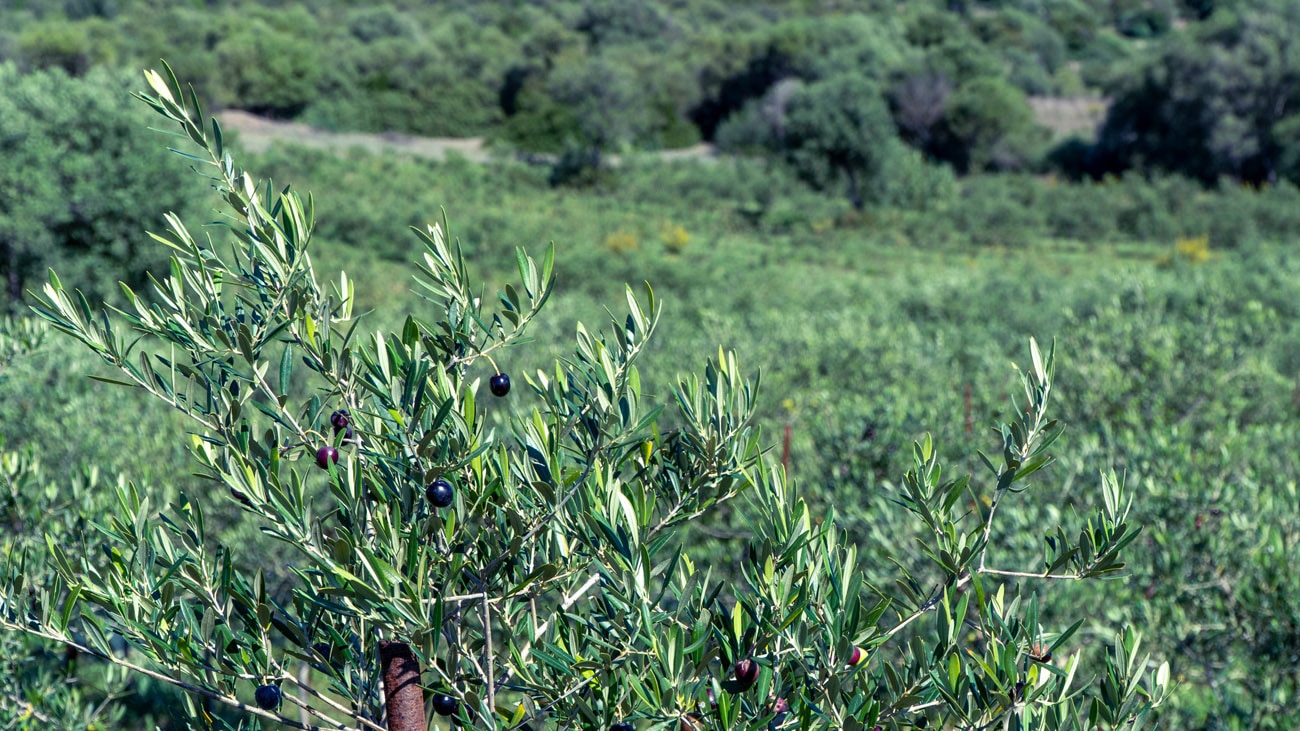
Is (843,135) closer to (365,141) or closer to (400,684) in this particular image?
(365,141)

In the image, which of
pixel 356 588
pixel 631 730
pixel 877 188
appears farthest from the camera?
pixel 877 188

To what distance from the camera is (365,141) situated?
235 ft

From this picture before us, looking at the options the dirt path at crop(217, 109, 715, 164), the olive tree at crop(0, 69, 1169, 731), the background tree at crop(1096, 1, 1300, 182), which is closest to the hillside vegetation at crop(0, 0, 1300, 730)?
the background tree at crop(1096, 1, 1300, 182)

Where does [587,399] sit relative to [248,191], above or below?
below

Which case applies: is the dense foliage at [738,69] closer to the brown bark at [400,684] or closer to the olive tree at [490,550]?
the olive tree at [490,550]

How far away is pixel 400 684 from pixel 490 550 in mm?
450

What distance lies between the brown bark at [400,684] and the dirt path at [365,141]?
6154 centimetres

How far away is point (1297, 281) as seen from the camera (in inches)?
982

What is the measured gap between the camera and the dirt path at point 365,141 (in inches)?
2554

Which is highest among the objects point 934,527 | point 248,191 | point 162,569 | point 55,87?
point 248,191

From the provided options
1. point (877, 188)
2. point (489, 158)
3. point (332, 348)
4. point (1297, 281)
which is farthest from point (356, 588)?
point (489, 158)

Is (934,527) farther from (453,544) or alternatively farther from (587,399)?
(453,544)

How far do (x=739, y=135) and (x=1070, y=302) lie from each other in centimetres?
4779

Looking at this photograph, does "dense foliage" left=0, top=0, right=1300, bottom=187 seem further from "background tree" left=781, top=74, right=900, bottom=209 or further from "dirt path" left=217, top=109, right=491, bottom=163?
"dirt path" left=217, top=109, right=491, bottom=163
